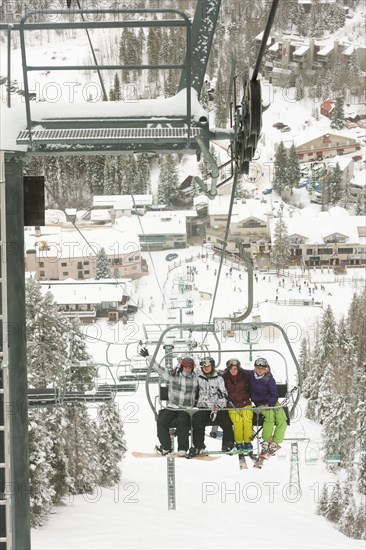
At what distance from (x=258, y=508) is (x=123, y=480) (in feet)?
7.88

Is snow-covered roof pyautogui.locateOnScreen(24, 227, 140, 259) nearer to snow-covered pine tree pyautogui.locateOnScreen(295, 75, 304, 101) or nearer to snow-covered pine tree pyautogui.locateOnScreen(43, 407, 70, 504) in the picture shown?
snow-covered pine tree pyautogui.locateOnScreen(43, 407, 70, 504)

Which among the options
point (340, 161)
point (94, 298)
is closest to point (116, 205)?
point (94, 298)

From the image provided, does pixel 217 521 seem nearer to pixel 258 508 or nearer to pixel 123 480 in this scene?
pixel 258 508

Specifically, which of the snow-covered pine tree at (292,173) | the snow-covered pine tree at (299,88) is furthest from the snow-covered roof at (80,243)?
the snow-covered pine tree at (299,88)

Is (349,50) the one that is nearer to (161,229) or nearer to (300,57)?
(300,57)

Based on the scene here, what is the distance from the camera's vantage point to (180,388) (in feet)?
13.1

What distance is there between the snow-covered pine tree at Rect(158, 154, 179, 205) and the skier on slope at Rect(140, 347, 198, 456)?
3357 cm

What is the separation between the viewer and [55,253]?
30.8 meters

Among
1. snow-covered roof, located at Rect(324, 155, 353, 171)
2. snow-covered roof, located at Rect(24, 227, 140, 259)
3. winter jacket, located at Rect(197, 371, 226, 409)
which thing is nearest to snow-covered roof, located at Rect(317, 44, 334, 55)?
snow-covered roof, located at Rect(324, 155, 353, 171)

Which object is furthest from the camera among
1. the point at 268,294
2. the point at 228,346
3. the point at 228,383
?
the point at 268,294

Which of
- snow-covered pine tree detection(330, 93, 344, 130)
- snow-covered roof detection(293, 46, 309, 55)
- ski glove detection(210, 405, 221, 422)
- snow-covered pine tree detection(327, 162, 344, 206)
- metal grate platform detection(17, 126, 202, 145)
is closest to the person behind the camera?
metal grate platform detection(17, 126, 202, 145)

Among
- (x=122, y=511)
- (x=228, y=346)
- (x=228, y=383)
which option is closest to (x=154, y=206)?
(x=228, y=346)

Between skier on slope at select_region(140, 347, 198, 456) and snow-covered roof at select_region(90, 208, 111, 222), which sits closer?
skier on slope at select_region(140, 347, 198, 456)

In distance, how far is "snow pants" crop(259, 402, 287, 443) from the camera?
13.7 feet
